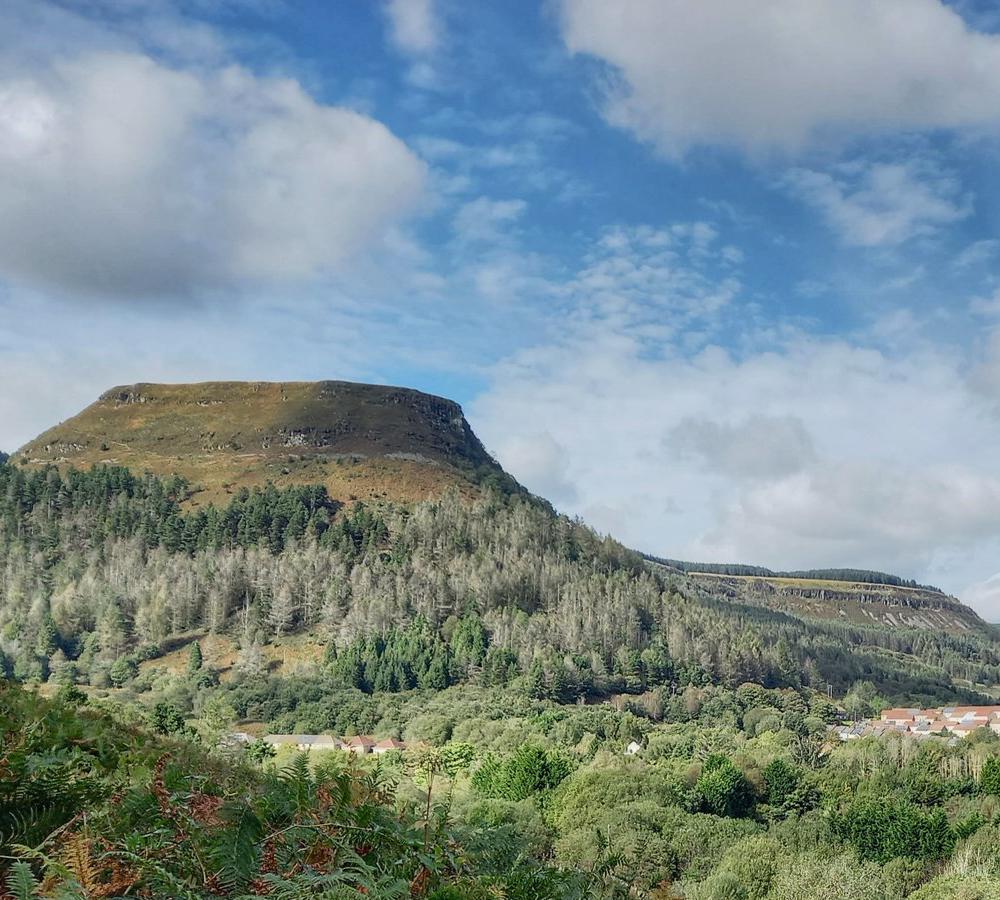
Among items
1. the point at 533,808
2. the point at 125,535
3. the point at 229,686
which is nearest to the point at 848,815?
the point at 533,808

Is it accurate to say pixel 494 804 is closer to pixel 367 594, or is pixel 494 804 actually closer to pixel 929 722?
pixel 367 594

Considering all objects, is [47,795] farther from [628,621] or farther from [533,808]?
[628,621]

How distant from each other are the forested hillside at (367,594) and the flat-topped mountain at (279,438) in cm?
775

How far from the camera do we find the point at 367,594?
10244cm

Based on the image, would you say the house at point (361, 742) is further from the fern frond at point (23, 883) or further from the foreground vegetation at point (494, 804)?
the fern frond at point (23, 883)

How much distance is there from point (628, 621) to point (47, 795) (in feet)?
341

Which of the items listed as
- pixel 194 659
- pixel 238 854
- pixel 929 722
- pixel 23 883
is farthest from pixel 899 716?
pixel 23 883

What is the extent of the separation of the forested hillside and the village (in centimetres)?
1252

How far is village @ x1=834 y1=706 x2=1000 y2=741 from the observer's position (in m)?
83.6

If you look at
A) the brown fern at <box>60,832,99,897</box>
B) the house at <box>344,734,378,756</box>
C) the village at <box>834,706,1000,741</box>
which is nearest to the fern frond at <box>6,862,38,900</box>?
the brown fern at <box>60,832,99,897</box>

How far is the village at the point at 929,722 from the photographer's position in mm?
83562

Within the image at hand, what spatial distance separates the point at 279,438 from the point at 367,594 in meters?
53.0

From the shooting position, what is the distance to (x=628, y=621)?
342ft

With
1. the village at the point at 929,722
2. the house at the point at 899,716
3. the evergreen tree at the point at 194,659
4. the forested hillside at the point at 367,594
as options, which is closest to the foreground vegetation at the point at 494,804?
the village at the point at 929,722
